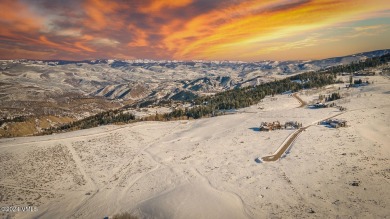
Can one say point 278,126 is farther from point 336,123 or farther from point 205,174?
point 205,174

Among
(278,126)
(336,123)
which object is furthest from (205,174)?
(336,123)

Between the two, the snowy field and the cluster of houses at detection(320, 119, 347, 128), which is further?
the cluster of houses at detection(320, 119, 347, 128)

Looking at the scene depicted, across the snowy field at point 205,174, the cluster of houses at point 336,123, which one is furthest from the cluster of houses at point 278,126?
the cluster of houses at point 336,123

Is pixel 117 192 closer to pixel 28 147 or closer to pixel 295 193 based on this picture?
pixel 295 193

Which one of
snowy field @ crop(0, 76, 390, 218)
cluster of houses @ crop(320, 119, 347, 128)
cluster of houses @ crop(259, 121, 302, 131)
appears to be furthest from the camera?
cluster of houses @ crop(259, 121, 302, 131)

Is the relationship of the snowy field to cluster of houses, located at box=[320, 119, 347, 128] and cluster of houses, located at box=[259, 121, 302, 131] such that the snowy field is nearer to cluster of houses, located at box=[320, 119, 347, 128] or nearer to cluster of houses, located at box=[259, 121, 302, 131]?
cluster of houses, located at box=[320, 119, 347, 128]

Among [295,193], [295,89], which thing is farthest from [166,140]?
[295,89]

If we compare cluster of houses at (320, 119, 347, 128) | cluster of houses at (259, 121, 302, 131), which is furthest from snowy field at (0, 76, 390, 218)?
cluster of houses at (259, 121, 302, 131)

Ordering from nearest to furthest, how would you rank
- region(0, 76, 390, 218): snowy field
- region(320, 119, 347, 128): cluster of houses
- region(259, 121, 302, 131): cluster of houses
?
region(0, 76, 390, 218): snowy field < region(320, 119, 347, 128): cluster of houses < region(259, 121, 302, 131): cluster of houses

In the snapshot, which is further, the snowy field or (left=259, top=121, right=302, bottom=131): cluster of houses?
(left=259, top=121, right=302, bottom=131): cluster of houses
